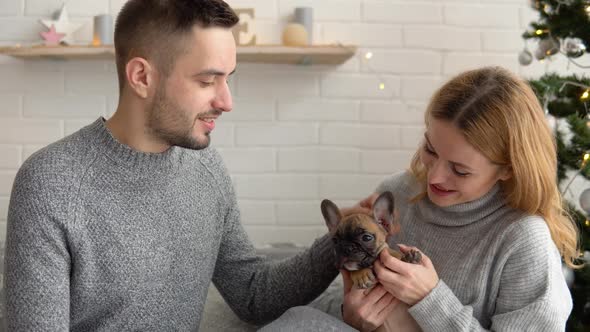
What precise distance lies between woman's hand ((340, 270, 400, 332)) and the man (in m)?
0.42

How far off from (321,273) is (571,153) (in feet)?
2.86

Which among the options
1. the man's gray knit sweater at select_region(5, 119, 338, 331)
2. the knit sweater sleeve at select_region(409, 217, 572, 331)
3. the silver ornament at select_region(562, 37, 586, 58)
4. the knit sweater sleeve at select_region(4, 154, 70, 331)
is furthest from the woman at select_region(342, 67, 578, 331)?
the knit sweater sleeve at select_region(4, 154, 70, 331)

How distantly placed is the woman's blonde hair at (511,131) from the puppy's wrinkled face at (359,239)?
0.27 metres

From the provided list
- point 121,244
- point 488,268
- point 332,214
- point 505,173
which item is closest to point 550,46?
point 505,173

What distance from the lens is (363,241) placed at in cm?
153

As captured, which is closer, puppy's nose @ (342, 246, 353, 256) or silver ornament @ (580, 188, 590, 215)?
puppy's nose @ (342, 246, 353, 256)

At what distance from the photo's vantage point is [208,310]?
6.75 ft

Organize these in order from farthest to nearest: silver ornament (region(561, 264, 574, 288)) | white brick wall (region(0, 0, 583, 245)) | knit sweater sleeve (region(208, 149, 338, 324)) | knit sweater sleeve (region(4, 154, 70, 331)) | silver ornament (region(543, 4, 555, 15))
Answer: white brick wall (region(0, 0, 583, 245)) < silver ornament (region(543, 4, 555, 15)) < silver ornament (region(561, 264, 574, 288)) < knit sweater sleeve (region(208, 149, 338, 324)) < knit sweater sleeve (region(4, 154, 70, 331))

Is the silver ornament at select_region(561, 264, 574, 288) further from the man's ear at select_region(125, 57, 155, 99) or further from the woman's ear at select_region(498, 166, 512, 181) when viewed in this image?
the man's ear at select_region(125, 57, 155, 99)

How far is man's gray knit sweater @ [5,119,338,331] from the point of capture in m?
1.45

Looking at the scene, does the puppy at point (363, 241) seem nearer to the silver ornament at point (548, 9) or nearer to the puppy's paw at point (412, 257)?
the puppy's paw at point (412, 257)

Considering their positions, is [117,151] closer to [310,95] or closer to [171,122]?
[171,122]

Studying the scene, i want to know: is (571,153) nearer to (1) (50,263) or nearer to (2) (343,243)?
(2) (343,243)

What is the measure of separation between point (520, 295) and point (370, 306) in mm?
350
